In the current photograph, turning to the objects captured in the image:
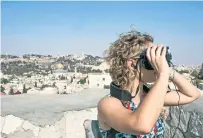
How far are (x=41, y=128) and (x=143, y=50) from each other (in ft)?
3.99

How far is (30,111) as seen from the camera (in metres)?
2.66

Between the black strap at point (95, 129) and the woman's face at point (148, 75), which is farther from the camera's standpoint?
the black strap at point (95, 129)

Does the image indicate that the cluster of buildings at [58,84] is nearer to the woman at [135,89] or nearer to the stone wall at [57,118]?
the woman at [135,89]

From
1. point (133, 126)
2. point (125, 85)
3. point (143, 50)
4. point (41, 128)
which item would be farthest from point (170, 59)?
point (41, 128)

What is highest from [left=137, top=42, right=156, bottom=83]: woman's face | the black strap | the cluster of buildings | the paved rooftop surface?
[left=137, top=42, right=156, bottom=83]: woman's face

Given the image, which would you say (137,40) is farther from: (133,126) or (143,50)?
(133,126)

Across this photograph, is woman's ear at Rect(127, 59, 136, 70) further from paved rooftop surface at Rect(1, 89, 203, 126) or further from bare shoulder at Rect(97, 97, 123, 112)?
paved rooftop surface at Rect(1, 89, 203, 126)

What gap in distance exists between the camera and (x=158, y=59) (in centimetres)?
152

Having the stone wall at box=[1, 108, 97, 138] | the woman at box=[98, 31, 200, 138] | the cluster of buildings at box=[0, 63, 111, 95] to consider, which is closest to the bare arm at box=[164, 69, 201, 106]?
the woman at box=[98, 31, 200, 138]

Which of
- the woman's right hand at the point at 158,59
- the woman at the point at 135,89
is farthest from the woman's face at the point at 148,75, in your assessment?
the woman's right hand at the point at 158,59

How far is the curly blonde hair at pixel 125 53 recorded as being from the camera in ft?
5.59

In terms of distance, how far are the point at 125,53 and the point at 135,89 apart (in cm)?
18

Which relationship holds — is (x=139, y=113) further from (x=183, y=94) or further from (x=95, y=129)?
(x=95, y=129)

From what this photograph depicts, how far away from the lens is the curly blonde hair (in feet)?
5.59
